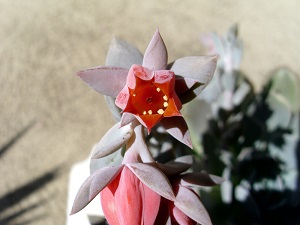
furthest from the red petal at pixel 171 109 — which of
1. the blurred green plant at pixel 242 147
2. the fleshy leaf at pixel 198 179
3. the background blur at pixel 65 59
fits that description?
the background blur at pixel 65 59

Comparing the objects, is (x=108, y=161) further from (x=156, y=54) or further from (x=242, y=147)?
(x=242, y=147)

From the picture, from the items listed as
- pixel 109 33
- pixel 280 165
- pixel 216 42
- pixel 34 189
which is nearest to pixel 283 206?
pixel 280 165

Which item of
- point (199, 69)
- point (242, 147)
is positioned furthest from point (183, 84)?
point (242, 147)

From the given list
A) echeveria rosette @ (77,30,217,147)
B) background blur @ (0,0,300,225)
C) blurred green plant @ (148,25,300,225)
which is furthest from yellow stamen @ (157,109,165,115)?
background blur @ (0,0,300,225)

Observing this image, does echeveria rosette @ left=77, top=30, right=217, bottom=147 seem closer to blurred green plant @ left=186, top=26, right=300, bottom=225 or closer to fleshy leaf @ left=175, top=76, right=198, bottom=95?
fleshy leaf @ left=175, top=76, right=198, bottom=95

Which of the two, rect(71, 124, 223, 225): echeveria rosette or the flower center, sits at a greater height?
the flower center

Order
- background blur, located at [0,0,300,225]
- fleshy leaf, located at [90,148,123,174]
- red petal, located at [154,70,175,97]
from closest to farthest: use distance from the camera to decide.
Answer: red petal, located at [154,70,175,97] → fleshy leaf, located at [90,148,123,174] → background blur, located at [0,0,300,225]
